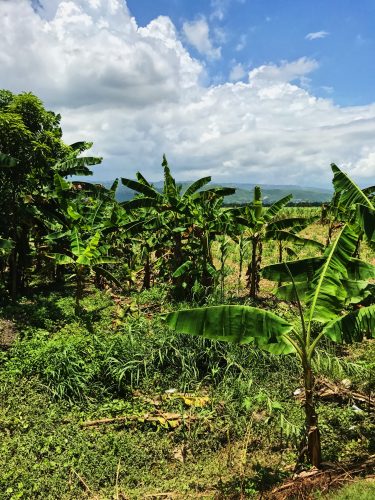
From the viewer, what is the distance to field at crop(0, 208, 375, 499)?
576 cm

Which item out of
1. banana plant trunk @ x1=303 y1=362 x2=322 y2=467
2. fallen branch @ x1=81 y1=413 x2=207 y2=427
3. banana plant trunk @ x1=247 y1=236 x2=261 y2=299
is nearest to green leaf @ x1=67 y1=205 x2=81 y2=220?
banana plant trunk @ x1=247 y1=236 x2=261 y2=299

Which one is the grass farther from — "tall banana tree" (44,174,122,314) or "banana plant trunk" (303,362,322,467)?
"tall banana tree" (44,174,122,314)

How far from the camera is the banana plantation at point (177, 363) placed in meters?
5.54

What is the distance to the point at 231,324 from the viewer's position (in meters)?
5.29

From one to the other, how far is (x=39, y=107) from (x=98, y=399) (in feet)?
28.8

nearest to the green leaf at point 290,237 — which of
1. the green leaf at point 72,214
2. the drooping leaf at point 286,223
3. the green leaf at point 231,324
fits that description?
the drooping leaf at point 286,223

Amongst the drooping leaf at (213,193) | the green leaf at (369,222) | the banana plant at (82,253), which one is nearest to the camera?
the green leaf at (369,222)

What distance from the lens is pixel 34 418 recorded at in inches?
275

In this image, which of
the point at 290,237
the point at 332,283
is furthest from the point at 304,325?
the point at 290,237

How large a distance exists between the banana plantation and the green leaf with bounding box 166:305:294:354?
0.05 ft

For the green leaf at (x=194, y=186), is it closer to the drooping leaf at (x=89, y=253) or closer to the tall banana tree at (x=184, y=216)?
the tall banana tree at (x=184, y=216)

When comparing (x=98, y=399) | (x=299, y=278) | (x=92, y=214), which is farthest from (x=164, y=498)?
(x=92, y=214)

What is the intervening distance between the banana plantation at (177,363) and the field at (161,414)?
28mm

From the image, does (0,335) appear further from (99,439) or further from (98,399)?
(99,439)
